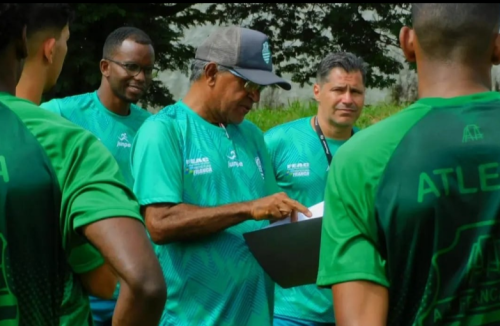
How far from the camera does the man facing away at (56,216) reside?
2.56 meters

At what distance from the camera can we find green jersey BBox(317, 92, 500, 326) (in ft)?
8.50

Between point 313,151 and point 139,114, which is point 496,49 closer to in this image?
point 313,151

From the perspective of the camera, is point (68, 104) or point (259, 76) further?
point (68, 104)

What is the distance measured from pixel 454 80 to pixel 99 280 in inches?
44.5

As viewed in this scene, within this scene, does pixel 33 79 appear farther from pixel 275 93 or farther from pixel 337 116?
pixel 275 93

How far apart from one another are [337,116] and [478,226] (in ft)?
12.1

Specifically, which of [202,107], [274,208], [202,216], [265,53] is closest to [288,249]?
[274,208]

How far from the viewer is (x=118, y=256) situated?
8.32ft

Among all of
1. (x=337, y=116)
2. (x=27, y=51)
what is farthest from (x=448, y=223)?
(x=337, y=116)

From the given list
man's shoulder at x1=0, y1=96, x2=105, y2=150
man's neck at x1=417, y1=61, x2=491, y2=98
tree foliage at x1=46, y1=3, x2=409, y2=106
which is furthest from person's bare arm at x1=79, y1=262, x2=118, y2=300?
tree foliage at x1=46, y1=3, x2=409, y2=106

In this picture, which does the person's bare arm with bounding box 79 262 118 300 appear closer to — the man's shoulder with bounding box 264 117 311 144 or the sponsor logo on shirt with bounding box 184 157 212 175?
the sponsor logo on shirt with bounding box 184 157 212 175

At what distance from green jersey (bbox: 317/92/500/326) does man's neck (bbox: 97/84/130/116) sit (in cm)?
433

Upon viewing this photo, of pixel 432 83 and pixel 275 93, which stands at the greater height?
pixel 432 83

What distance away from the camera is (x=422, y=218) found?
2.59m
